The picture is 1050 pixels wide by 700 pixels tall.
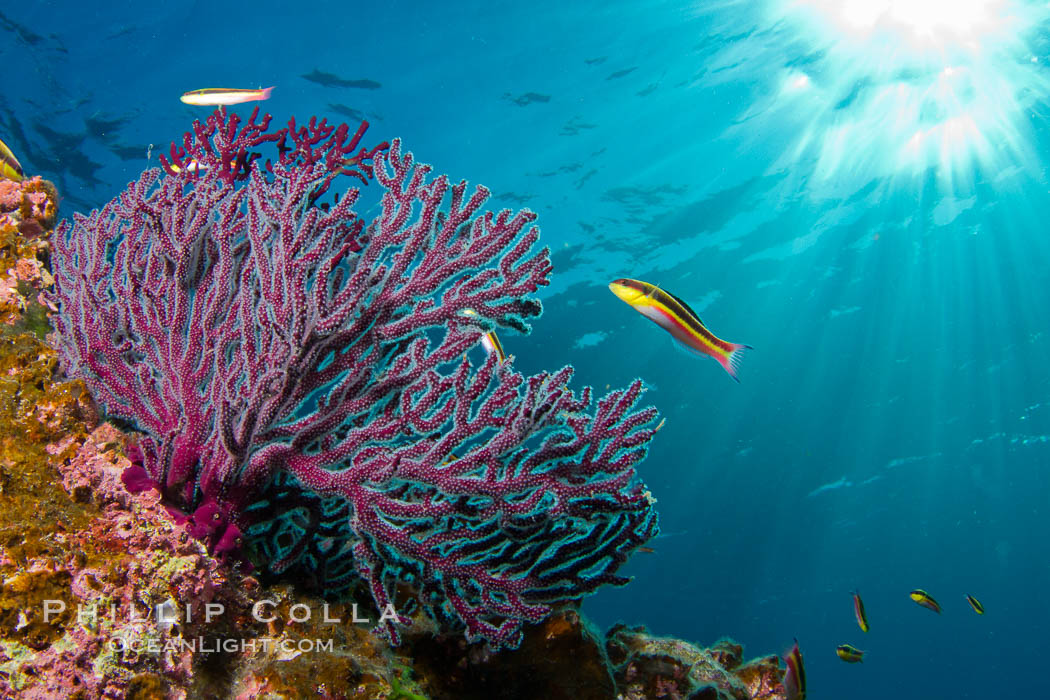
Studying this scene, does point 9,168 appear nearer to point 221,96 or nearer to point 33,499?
point 221,96

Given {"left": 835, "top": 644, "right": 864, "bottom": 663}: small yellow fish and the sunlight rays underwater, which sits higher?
the sunlight rays underwater

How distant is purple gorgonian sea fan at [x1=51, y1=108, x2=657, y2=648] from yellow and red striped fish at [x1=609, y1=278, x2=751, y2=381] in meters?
0.63

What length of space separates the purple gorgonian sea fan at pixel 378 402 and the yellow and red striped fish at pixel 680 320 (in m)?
0.63

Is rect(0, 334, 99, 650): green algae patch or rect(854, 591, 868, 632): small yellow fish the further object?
rect(854, 591, 868, 632): small yellow fish

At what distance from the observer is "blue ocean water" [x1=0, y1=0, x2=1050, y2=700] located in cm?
1543

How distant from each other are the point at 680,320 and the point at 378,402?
1832mm

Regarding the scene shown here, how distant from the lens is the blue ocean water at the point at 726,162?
15.4 m

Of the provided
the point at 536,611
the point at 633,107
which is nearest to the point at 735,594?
the point at 633,107

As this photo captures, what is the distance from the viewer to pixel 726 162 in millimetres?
20578
